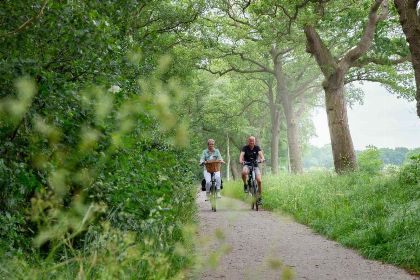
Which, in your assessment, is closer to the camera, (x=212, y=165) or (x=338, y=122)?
(x=212, y=165)

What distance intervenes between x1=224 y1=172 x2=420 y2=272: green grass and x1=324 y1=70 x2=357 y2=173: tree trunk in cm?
245

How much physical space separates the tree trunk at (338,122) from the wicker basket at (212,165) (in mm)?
5272

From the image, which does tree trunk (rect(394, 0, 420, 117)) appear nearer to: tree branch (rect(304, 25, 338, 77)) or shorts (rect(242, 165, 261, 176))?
shorts (rect(242, 165, 261, 176))

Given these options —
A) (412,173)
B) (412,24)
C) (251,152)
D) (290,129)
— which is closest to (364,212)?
(412,173)

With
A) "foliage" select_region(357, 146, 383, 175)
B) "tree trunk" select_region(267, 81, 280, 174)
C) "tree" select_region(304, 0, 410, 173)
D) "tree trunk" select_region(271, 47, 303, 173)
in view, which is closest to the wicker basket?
"tree" select_region(304, 0, 410, 173)

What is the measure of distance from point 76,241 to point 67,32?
2570mm

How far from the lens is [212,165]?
14.7m

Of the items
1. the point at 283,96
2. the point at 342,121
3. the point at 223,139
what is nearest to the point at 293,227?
the point at 342,121

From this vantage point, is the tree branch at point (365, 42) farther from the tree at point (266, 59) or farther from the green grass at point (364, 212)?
the green grass at point (364, 212)

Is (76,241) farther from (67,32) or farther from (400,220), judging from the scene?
(400,220)

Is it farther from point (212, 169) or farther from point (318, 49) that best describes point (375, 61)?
point (212, 169)

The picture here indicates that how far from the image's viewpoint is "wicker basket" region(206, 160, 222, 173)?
14492 millimetres

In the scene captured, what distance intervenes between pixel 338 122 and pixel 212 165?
18.9 feet

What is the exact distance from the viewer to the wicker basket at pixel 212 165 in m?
14.5
